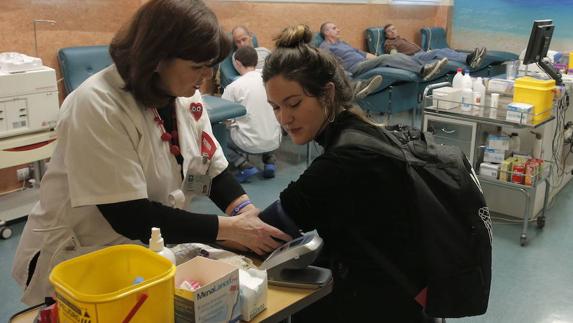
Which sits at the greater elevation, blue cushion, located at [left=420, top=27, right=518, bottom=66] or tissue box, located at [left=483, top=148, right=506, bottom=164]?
blue cushion, located at [left=420, top=27, right=518, bottom=66]

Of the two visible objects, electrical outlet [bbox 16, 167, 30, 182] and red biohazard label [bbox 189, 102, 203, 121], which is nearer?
red biohazard label [bbox 189, 102, 203, 121]

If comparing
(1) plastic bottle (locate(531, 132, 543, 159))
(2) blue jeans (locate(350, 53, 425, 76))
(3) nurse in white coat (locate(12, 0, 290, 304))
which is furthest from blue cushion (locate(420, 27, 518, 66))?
(3) nurse in white coat (locate(12, 0, 290, 304))

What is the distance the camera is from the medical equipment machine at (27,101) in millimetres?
3217

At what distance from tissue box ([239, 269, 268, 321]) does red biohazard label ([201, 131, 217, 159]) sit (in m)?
0.55

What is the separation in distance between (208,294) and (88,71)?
3532 mm

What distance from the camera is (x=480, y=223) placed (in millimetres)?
1363

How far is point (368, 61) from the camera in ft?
20.2

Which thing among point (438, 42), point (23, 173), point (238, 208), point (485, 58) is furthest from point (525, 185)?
point (438, 42)

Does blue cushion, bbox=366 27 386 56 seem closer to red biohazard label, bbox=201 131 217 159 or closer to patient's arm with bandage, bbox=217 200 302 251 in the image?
red biohazard label, bbox=201 131 217 159

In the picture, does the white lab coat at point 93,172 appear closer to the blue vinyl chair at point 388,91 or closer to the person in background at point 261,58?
the person in background at point 261,58

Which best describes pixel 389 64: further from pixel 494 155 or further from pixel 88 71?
pixel 88 71

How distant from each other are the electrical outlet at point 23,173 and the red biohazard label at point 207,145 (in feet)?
9.24

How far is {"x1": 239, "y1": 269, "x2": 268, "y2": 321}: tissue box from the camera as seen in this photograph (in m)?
1.22

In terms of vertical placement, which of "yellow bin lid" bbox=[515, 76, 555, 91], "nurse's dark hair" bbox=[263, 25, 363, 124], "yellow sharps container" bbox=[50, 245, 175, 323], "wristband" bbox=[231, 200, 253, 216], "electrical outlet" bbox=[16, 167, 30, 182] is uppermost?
"nurse's dark hair" bbox=[263, 25, 363, 124]
